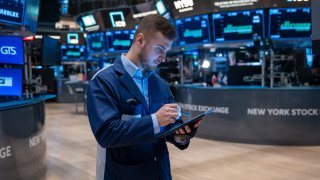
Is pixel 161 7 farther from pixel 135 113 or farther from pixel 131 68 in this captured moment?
pixel 135 113

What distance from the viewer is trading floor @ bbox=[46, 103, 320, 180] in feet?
15.2

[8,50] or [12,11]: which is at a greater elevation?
[12,11]

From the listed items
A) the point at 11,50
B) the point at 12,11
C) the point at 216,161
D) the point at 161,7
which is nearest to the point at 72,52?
the point at 161,7

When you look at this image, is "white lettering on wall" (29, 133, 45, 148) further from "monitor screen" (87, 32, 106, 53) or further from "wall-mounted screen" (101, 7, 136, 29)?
"monitor screen" (87, 32, 106, 53)

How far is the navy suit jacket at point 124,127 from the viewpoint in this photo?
137 cm

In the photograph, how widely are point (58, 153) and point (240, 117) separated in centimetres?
337

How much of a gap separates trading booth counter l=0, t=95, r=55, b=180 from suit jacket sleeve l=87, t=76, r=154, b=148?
8.83 feet

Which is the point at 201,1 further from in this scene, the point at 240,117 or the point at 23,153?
the point at 23,153

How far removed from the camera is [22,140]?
13.4ft

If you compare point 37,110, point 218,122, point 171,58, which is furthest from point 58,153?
point 171,58

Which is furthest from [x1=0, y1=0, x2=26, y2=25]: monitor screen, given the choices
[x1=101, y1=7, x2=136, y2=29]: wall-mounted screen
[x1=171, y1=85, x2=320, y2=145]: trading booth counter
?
[x1=101, y1=7, x2=136, y2=29]: wall-mounted screen

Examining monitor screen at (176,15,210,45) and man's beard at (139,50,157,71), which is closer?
man's beard at (139,50,157,71)

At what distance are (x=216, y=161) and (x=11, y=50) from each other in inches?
128

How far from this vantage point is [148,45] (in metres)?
1.54
